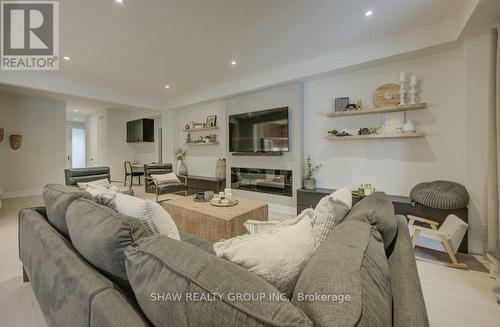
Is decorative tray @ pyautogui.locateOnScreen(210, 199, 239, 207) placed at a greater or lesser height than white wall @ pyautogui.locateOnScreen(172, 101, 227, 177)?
lesser

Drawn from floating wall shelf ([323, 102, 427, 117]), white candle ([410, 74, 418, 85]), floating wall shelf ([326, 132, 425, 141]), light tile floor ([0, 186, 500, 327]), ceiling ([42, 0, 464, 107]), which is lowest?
light tile floor ([0, 186, 500, 327])

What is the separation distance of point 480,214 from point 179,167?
18.5 ft

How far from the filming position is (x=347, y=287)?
56cm

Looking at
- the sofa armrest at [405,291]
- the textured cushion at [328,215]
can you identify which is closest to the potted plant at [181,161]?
the textured cushion at [328,215]

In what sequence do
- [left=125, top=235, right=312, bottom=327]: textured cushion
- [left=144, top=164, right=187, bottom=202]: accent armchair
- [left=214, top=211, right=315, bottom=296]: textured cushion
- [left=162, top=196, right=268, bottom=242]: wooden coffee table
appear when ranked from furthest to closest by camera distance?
1. [left=144, top=164, right=187, bottom=202]: accent armchair
2. [left=162, top=196, right=268, bottom=242]: wooden coffee table
3. [left=214, top=211, right=315, bottom=296]: textured cushion
4. [left=125, top=235, right=312, bottom=327]: textured cushion

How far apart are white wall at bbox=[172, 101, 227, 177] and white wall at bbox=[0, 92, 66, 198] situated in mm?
2914

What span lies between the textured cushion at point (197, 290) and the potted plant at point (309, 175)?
3.15 metres

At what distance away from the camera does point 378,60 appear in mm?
3025

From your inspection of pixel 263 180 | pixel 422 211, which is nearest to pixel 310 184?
pixel 263 180

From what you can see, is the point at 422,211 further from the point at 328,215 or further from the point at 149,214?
the point at 149,214

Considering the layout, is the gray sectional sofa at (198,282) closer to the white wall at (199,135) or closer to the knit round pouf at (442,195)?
the knit round pouf at (442,195)

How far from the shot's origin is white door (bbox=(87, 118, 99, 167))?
7.58m

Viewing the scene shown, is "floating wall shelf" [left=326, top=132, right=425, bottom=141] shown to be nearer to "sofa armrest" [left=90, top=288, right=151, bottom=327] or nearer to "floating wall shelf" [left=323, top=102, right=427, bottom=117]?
"floating wall shelf" [left=323, top=102, right=427, bottom=117]

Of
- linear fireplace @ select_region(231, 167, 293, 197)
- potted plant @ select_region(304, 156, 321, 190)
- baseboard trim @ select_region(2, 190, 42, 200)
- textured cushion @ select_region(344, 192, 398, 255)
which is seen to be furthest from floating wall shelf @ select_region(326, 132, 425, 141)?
baseboard trim @ select_region(2, 190, 42, 200)
